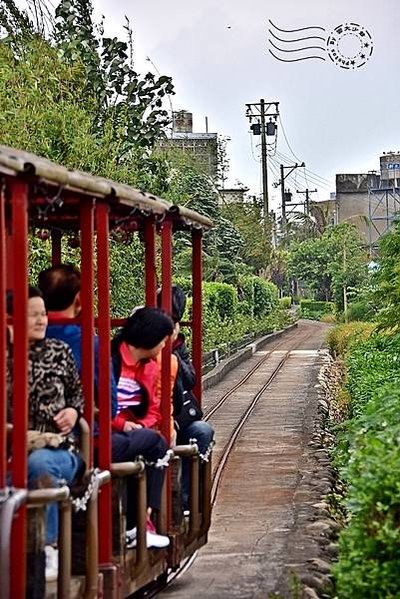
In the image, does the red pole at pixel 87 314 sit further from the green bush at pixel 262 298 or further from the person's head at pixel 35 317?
the green bush at pixel 262 298

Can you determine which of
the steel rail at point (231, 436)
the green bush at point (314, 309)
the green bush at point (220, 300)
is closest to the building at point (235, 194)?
the green bush at point (314, 309)

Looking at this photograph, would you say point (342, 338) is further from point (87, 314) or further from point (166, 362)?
point (87, 314)

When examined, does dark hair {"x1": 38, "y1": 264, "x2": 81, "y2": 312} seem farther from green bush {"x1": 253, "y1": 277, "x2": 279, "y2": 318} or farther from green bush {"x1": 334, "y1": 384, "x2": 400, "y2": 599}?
green bush {"x1": 253, "y1": 277, "x2": 279, "y2": 318}

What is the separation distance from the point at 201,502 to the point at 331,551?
3.68 feet

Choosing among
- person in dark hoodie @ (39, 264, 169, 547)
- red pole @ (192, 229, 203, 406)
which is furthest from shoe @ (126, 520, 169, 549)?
red pole @ (192, 229, 203, 406)

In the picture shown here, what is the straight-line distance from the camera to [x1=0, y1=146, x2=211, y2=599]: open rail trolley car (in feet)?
16.6

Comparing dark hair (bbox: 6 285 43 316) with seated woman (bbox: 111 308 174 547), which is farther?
seated woman (bbox: 111 308 174 547)

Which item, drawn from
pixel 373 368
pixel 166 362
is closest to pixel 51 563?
pixel 166 362

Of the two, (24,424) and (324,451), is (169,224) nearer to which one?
(24,424)

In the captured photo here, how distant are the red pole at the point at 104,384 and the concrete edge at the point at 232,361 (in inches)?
721

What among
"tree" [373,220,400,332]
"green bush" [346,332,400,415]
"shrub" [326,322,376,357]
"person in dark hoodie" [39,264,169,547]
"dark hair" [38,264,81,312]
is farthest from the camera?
"shrub" [326,322,376,357]

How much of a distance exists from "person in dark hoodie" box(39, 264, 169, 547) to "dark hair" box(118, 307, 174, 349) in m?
0.46

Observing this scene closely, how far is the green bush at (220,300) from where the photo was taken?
31.4 m

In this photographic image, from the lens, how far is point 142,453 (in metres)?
6.93
